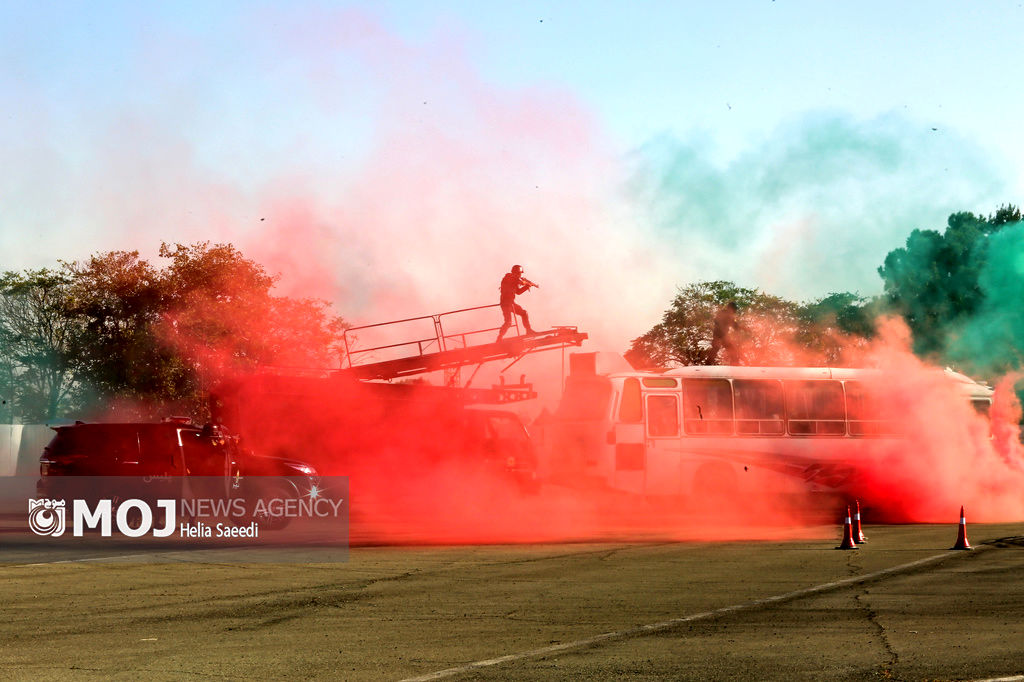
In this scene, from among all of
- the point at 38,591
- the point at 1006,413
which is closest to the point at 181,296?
the point at 1006,413

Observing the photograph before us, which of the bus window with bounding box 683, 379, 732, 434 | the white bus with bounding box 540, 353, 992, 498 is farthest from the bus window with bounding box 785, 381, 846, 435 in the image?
the bus window with bounding box 683, 379, 732, 434

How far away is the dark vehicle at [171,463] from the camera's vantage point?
2108 cm

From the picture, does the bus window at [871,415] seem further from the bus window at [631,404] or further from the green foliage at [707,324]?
the green foliage at [707,324]

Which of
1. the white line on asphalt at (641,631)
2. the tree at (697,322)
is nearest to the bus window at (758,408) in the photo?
the white line on asphalt at (641,631)

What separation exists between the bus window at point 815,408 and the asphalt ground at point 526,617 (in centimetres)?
1001

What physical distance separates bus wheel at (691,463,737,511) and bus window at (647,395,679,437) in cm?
114

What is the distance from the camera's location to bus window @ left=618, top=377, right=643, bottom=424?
26250mm

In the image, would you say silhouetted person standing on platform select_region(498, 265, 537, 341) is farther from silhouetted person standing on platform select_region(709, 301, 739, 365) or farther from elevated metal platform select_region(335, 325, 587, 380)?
silhouetted person standing on platform select_region(709, 301, 739, 365)

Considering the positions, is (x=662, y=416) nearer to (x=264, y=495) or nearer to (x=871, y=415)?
(x=871, y=415)

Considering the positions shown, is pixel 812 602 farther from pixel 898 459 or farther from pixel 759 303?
pixel 759 303

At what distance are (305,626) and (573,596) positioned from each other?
126 inches

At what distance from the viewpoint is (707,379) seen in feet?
88.4

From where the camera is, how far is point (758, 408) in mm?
A: 26734

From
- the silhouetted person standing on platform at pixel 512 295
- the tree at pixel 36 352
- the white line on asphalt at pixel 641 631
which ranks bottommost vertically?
the white line on asphalt at pixel 641 631
